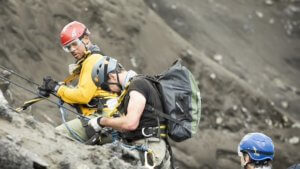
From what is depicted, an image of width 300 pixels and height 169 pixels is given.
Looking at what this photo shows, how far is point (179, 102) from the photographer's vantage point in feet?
26.6

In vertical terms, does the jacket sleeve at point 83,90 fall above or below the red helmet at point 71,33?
below

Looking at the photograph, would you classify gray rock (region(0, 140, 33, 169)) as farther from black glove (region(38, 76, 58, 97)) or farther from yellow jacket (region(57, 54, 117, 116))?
black glove (region(38, 76, 58, 97))

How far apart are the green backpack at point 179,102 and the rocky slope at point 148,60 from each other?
4772 mm

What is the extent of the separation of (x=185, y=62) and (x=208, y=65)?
81cm

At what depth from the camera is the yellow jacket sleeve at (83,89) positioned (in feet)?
28.3

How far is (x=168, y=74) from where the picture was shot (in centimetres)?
825

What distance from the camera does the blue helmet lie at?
7109mm

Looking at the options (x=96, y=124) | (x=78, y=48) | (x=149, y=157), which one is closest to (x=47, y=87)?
(x=78, y=48)

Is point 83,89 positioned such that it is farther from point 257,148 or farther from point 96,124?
point 257,148

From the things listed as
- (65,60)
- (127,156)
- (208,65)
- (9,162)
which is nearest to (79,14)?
(65,60)

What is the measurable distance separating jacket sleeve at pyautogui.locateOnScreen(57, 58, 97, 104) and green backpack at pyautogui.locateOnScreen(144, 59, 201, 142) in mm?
994

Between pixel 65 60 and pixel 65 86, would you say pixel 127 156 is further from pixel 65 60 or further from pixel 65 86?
pixel 65 60

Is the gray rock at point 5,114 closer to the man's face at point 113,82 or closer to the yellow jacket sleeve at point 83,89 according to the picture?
the yellow jacket sleeve at point 83,89

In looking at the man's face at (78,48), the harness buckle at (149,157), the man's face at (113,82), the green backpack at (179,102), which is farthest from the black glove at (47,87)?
the harness buckle at (149,157)
